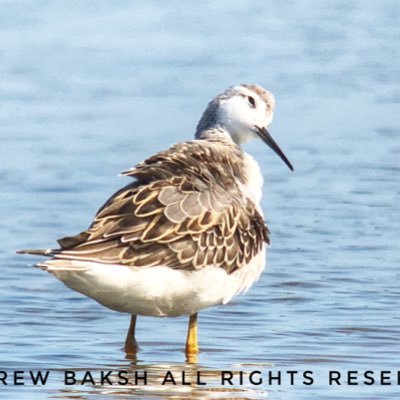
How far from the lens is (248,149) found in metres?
17.8

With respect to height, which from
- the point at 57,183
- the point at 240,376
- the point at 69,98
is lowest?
the point at 240,376

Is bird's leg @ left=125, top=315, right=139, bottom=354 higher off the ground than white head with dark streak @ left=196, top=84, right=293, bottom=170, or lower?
lower

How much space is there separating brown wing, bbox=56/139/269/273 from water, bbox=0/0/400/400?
847mm

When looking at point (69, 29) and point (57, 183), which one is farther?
point (69, 29)

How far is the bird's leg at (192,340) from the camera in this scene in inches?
424

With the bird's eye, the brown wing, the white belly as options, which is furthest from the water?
the bird's eye

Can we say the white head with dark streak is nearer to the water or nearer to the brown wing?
the brown wing

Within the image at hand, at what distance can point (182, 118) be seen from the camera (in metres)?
19.4

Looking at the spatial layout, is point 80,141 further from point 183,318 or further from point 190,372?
point 190,372

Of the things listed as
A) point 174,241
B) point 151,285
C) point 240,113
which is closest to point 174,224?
point 174,241

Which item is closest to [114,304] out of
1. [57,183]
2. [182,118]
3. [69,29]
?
[57,183]

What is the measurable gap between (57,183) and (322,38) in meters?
9.52

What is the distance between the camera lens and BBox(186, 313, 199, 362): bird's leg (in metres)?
10.8

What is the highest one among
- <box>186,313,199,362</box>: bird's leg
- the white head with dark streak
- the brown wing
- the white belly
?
the white head with dark streak
